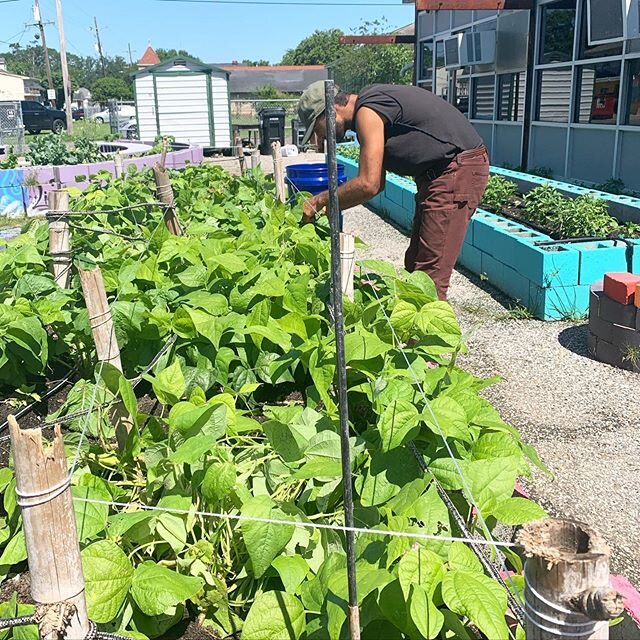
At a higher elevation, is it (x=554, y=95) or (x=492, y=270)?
(x=554, y=95)

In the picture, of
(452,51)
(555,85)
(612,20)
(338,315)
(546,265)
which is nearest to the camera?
(338,315)

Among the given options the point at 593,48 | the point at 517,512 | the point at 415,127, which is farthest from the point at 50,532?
the point at 593,48

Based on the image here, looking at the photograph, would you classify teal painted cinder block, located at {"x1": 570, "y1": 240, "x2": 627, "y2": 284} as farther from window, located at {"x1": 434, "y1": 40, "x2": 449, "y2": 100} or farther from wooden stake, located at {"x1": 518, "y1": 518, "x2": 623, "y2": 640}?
window, located at {"x1": 434, "y1": 40, "x2": 449, "y2": 100}

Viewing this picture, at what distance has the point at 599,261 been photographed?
18.0ft

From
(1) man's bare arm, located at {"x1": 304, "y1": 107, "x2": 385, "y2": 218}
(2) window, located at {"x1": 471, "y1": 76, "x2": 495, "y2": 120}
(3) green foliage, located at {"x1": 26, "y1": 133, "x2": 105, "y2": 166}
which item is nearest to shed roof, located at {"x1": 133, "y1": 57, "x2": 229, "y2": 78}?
(3) green foliage, located at {"x1": 26, "y1": 133, "x2": 105, "y2": 166}

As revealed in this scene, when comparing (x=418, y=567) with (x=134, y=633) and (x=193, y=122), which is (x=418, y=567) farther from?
(x=193, y=122)

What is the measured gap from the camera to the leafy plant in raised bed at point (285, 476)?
1546mm

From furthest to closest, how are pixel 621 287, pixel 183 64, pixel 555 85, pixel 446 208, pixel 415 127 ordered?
pixel 183 64
pixel 555 85
pixel 621 287
pixel 446 208
pixel 415 127

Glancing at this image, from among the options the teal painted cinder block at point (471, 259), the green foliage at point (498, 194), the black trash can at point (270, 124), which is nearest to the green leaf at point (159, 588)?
Result: the teal painted cinder block at point (471, 259)

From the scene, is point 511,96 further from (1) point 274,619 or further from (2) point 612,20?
(1) point 274,619

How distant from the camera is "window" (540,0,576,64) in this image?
9477 millimetres

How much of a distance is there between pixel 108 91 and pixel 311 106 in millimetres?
83964

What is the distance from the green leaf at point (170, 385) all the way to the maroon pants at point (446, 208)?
2023mm

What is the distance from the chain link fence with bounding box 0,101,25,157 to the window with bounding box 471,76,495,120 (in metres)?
11.6
